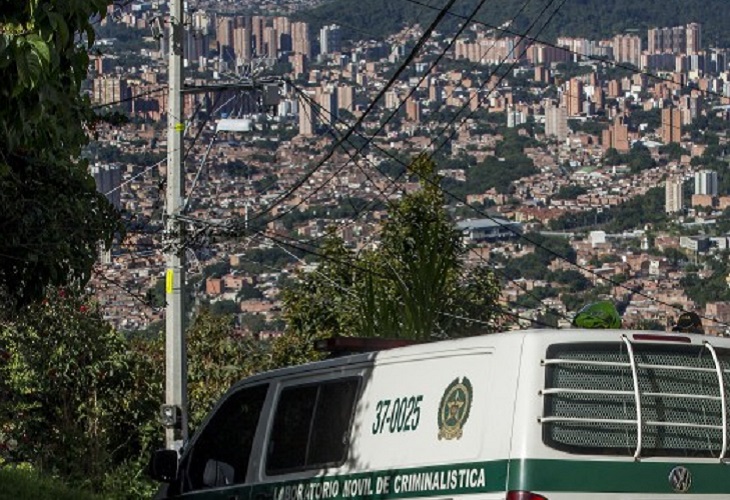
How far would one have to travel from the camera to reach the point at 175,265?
23.8 m

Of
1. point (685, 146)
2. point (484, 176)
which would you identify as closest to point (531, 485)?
point (484, 176)

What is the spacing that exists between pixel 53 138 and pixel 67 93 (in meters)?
0.25

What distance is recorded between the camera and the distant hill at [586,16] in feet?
413

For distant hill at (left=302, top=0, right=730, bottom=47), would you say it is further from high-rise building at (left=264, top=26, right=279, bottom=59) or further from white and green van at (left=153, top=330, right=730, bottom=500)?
white and green van at (left=153, top=330, right=730, bottom=500)

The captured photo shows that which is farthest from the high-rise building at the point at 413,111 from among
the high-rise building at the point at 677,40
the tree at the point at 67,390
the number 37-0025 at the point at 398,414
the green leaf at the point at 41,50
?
the green leaf at the point at 41,50

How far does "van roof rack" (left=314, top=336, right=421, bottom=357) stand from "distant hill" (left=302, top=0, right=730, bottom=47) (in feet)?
369

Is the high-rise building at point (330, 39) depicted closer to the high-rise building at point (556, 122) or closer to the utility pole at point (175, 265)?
the high-rise building at point (556, 122)

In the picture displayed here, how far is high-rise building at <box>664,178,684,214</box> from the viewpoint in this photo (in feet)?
271

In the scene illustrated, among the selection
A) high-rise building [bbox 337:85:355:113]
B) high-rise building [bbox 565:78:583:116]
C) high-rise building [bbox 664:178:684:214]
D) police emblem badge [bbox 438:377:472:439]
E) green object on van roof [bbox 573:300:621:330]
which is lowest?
high-rise building [bbox 664:178:684:214]

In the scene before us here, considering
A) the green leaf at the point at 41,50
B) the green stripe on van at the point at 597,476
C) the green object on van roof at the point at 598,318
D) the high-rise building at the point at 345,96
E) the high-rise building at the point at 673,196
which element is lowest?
the high-rise building at the point at 673,196

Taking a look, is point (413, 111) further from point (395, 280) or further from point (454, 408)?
point (454, 408)

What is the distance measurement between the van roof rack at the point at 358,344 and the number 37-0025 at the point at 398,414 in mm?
558

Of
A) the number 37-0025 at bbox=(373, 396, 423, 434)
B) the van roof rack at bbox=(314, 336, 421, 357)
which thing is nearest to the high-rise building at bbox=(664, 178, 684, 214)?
the van roof rack at bbox=(314, 336, 421, 357)

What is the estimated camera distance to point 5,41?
783 cm
